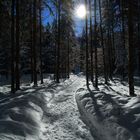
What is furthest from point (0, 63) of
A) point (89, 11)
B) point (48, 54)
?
point (89, 11)

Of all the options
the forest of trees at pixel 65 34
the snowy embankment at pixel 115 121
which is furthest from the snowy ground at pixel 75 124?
the forest of trees at pixel 65 34

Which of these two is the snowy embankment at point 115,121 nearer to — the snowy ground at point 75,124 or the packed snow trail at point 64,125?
the snowy ground at point 75,124

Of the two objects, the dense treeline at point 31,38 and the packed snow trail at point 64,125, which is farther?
the dense treeline at point 31,38

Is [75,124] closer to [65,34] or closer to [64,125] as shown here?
[64,125]

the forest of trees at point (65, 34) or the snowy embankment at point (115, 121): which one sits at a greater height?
the forest of trees at point (65, 34)

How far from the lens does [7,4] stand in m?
19.0

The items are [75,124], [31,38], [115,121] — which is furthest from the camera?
[31,38]

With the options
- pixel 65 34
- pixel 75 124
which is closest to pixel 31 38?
pixel 65 34

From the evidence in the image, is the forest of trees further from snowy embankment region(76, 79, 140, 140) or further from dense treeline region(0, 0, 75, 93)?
snowy embankment region(76, 79, 140, 140)

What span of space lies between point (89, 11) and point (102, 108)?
58.0ft

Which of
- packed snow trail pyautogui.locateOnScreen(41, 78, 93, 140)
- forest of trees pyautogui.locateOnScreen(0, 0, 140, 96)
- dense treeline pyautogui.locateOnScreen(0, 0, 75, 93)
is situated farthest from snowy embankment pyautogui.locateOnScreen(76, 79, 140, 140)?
dense treeline pyautogui.locateOnScreen(0, 0, 75, 93)

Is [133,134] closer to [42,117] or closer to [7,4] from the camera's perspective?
[42,117]

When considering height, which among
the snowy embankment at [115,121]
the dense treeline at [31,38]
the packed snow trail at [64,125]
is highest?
the dense treeline at [31,38]

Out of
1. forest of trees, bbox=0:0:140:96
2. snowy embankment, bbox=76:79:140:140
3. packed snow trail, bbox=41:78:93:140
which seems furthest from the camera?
forest of trees, bbox=0:0:140:96
